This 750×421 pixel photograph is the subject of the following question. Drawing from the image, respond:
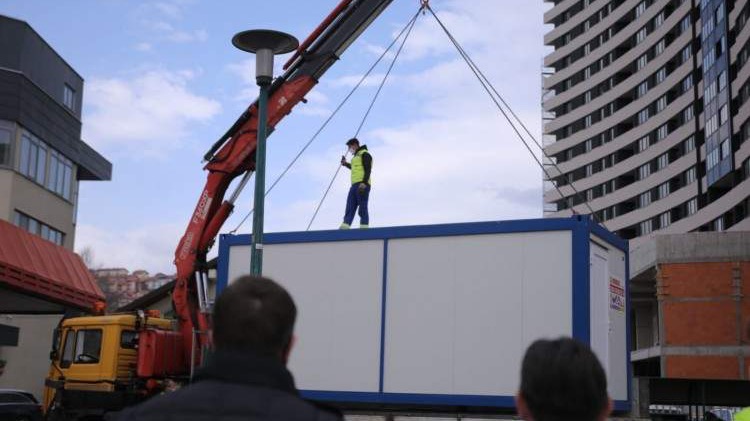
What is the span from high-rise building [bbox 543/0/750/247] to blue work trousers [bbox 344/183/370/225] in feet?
158

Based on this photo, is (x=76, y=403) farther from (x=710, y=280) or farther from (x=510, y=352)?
(x=710, y=280)

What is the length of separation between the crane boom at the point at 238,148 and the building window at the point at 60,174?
27.3 metres

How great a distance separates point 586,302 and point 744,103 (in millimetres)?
55389

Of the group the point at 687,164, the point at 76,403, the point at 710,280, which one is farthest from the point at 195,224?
the point at 687,164

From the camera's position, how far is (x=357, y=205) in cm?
1441

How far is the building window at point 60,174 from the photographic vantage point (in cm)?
4045

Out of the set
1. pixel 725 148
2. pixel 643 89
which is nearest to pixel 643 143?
pixel 643 89

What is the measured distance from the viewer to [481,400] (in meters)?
10.3

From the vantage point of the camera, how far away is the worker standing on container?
1429 cm

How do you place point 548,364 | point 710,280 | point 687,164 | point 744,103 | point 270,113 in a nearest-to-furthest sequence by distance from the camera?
point 548,364 → point 270,113 → point 710,280 → point 744,103 → point 687,164

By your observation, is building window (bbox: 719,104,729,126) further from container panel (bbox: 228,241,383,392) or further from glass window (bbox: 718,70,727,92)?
container panel (bbox: 228,241,383,392)

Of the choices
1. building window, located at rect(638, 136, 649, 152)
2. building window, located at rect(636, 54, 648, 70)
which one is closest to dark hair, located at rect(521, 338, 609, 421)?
building window, located at rect(638, 136, 649, 152)

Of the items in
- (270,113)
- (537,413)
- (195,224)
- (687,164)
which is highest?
(687,164)

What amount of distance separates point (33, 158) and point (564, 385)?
38.8m
